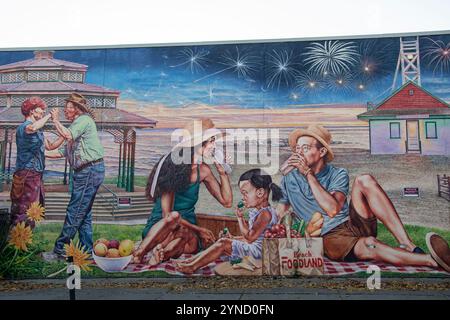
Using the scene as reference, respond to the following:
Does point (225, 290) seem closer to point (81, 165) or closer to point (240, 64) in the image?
point (81, 165)

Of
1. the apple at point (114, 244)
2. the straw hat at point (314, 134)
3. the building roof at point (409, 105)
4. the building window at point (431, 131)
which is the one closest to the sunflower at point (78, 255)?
the apple at point (114, 244)

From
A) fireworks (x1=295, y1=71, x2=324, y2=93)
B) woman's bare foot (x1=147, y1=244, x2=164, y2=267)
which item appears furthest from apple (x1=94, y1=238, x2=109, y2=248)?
fireworks (x1=295, y1=71, x2=324, y2=93)

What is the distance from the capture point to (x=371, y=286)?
37.8 ft

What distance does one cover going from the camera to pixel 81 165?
13.5 meters

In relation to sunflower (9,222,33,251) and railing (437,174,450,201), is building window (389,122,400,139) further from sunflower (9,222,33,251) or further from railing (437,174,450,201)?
sunflower (9,222,33,251)

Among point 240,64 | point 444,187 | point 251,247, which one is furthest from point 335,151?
point 240,64

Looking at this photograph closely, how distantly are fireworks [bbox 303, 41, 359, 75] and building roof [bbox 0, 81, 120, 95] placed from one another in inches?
213

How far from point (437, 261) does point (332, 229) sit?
2637 mm

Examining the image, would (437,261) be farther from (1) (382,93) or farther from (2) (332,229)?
(1) (382,93)

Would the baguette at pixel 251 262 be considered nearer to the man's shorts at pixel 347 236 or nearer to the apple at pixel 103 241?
the man's shorts at pixel 347 236

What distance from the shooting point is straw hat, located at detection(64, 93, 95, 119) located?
13789mm

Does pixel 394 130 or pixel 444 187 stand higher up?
pixel 394 130

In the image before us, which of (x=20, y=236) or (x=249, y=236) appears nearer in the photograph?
(x=249, y=236)

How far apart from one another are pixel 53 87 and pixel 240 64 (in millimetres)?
5267
